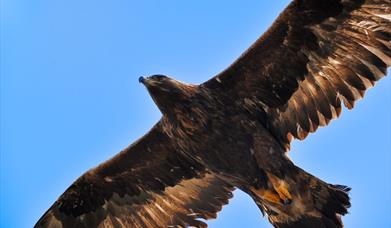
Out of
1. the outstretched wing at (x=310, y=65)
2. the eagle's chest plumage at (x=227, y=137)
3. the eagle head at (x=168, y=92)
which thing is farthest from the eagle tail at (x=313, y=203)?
the eagle head at (x=168, y=92)

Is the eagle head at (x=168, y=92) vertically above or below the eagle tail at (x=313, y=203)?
above

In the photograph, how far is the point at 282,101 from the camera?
41.3 feet

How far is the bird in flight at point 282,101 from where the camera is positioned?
1184cm

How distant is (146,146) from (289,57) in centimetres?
280

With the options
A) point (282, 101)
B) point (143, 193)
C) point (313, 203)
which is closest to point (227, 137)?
point (282, 101)

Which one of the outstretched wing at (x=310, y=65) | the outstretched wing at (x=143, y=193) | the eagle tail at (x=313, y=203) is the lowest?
the eagle tail at (x=313, y=203)

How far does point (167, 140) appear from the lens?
13023 millimetres

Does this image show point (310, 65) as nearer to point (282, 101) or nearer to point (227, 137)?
point (282, 101)

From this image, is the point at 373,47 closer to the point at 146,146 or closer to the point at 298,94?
the point at 298,94

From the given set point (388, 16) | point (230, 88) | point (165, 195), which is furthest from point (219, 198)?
point (388, 16)

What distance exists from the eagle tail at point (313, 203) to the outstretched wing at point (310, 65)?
0.71 metres

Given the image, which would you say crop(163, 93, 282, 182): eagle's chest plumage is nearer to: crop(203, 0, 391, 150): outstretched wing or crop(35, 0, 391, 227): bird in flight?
crop(35, 0, 391, 227): bird in flight

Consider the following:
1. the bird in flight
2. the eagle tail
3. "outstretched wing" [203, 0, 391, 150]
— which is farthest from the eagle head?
the eagle tail

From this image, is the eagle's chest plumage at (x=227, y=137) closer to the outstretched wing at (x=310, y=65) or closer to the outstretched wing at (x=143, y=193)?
the outstretched wing at (x=310, y=65)
